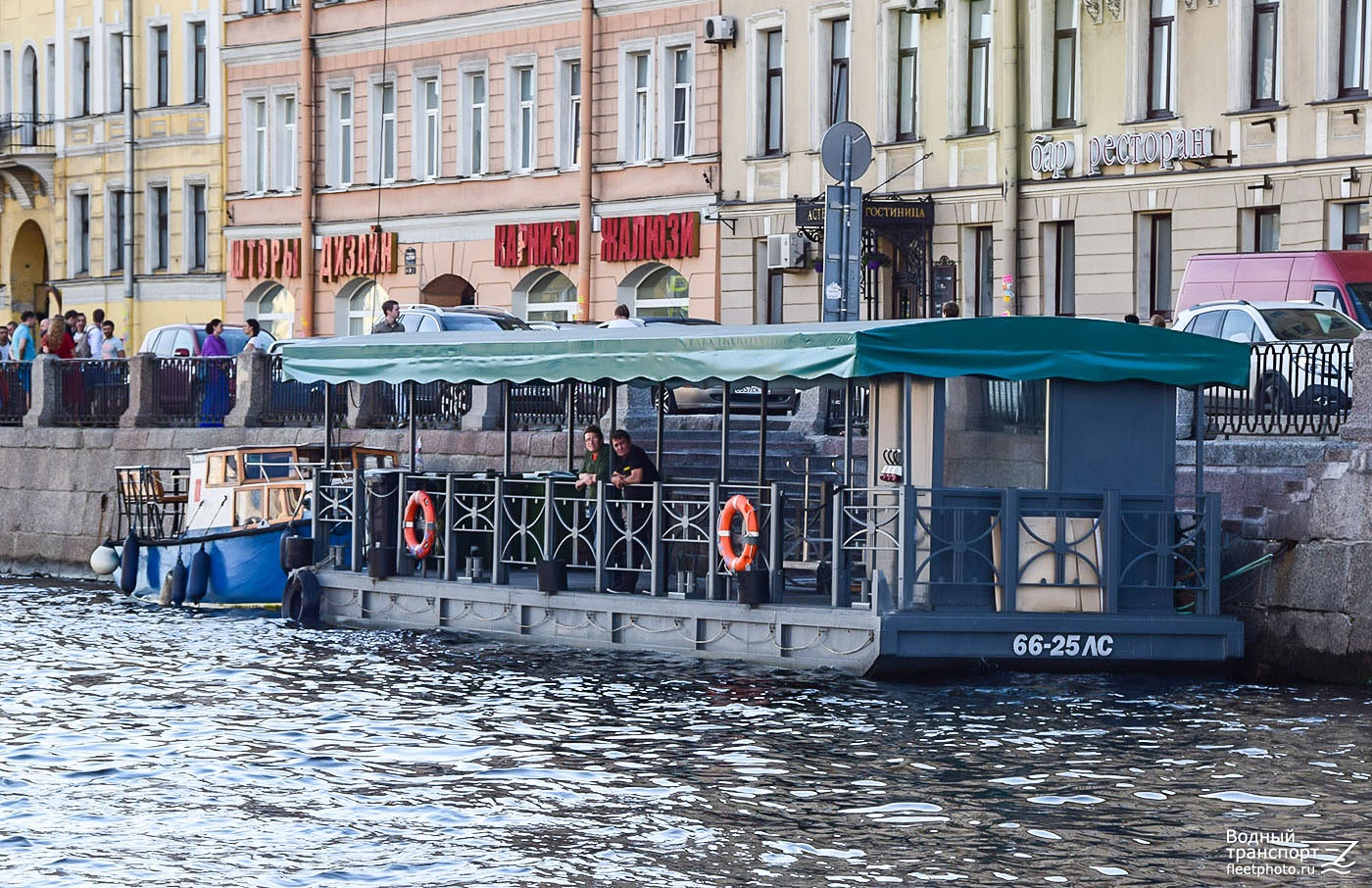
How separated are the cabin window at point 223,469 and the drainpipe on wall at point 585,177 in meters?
13.0

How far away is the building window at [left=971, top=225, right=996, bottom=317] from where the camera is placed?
34281 millimetres

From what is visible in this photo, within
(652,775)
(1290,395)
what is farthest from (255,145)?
(652,775)

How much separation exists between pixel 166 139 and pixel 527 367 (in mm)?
28629

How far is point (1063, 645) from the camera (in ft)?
58.9

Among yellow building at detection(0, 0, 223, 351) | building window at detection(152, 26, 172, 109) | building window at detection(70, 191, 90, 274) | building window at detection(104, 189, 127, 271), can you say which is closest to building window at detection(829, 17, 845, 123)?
yellow building at detection(0, 0, 223, 351)

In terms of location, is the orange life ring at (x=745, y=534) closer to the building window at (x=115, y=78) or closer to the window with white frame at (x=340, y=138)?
the window with white frame at (x=340, y=138)

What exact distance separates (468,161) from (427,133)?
4.34ft

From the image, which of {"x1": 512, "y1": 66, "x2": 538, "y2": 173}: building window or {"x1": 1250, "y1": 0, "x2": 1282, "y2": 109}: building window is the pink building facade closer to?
{"x1": 512, "y1": 66, "x2": 538, "y2": 173}: building window

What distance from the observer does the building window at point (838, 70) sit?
36.4 m

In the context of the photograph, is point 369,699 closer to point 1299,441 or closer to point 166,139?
point 1299,441

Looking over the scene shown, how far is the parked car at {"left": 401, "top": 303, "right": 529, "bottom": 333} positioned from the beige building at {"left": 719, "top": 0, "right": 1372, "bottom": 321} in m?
4.94

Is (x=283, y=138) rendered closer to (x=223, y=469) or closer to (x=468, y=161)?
(x=468, y=161)

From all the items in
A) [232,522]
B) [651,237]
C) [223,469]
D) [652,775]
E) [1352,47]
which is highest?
[1352,47]

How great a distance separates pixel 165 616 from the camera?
82.8ft
